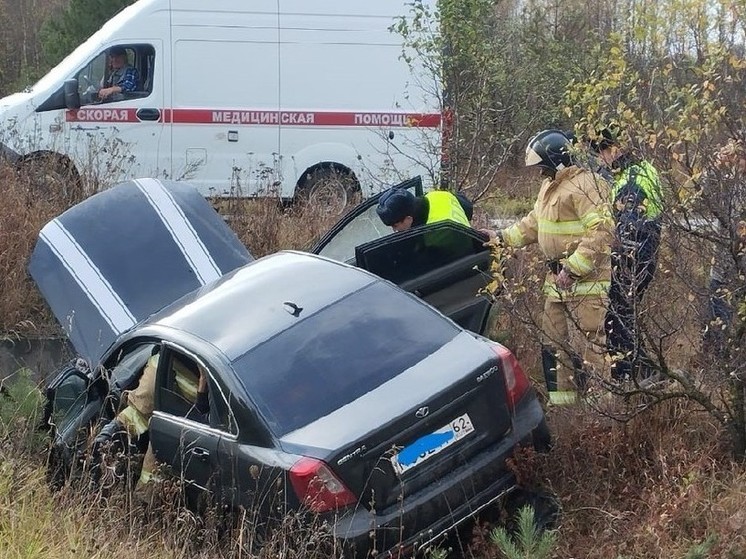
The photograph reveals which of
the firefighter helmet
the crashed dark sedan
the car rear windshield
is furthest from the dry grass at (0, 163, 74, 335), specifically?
the firefighter helmet

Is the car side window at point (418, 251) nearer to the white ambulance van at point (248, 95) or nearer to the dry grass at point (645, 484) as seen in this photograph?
the dry grass at point (645, 484)

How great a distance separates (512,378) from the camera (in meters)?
4.13

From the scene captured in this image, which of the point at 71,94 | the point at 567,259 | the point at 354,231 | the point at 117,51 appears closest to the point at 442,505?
the point at 567,259

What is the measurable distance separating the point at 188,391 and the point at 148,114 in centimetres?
706

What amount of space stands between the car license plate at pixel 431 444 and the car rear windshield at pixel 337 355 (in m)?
0.32

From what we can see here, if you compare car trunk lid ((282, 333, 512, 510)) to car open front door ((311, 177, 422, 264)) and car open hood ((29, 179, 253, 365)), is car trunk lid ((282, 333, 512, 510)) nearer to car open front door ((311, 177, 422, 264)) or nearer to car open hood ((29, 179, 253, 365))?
car open front door ((311, 177, 422, 264))

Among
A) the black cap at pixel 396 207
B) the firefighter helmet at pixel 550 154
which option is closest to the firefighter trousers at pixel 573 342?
the firefighter helmet at pixel 550 154

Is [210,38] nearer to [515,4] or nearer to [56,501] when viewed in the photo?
[56,501]

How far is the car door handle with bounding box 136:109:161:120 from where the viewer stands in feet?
34.7

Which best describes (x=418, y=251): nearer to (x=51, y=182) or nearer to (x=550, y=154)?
(x=550, y=154)

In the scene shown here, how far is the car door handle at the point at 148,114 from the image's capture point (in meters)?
10.6

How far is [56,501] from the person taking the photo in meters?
4.34

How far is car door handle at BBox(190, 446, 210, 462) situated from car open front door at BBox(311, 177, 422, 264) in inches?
80.4

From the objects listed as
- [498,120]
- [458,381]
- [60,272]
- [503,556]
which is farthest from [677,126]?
[498,120]
